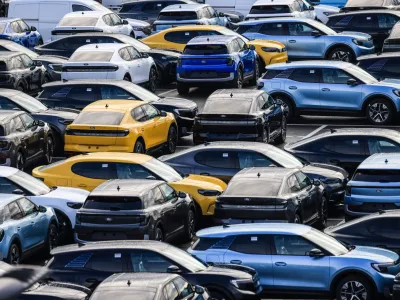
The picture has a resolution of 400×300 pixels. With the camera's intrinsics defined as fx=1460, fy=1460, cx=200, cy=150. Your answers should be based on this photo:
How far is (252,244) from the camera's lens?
21.8 metres

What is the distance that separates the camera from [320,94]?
33.9 metres

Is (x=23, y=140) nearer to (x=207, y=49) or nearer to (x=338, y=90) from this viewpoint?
(x=338, y=90)

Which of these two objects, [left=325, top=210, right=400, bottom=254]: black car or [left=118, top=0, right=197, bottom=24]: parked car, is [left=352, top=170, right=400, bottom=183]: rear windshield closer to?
[left=325, top=210, right=400, bottom=254]: black car

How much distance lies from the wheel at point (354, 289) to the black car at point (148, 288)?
298 cm

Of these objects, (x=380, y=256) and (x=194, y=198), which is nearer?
(x=380, y=256)

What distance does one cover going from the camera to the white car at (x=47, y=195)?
2537 centimetres

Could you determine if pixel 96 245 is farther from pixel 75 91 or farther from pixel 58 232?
pixel 75 91

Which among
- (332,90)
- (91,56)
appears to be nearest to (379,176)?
(332,90)

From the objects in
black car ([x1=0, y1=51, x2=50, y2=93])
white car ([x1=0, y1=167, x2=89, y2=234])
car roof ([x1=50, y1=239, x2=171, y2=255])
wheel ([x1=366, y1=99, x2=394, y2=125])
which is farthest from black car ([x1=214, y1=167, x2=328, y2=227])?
black car ([x1=0, y1=51, x2=50, y2=93])

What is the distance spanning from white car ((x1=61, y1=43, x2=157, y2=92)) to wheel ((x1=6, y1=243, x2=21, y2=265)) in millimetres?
13444

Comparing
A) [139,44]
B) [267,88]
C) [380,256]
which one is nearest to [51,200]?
[380,256]

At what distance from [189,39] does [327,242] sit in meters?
21.1

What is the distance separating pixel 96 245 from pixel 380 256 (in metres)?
4.16

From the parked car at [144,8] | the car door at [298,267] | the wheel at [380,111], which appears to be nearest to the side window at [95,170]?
the car door at [298,267]
